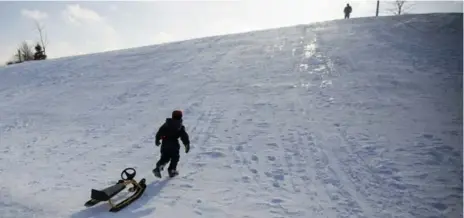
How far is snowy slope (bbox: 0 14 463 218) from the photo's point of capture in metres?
6.67

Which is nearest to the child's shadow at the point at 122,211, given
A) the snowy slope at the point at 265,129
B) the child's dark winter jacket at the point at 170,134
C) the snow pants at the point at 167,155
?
the snowy slope at the point at 265,129

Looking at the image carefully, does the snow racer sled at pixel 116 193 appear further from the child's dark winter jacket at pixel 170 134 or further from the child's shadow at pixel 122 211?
the child's dark winter jacket at pixel 170 134

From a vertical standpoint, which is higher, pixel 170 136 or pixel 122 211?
pixel 170 136

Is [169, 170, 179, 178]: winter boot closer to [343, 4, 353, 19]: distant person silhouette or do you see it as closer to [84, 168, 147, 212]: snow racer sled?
[84, 168, 147, 212]: snow racer sled

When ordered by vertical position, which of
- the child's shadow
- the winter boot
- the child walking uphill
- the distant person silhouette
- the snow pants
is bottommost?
the child's shadow

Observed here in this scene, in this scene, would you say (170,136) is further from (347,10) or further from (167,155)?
(347,10)

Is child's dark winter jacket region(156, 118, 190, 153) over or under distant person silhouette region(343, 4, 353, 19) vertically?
under

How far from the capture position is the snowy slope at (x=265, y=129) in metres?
6.67

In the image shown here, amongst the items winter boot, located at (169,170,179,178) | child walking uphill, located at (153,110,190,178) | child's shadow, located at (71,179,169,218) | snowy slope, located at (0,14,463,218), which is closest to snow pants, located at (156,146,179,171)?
child walking uphill, located at (153,110,190,178)

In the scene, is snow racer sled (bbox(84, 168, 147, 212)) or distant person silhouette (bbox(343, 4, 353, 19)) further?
distant person silhouette (bbox(343, 4, 353, 19))

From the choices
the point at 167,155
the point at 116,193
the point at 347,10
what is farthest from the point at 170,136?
the point at 347,10

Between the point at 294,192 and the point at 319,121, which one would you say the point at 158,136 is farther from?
the point at 319,121

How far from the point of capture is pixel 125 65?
2116cm

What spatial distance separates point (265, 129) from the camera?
404 inches
